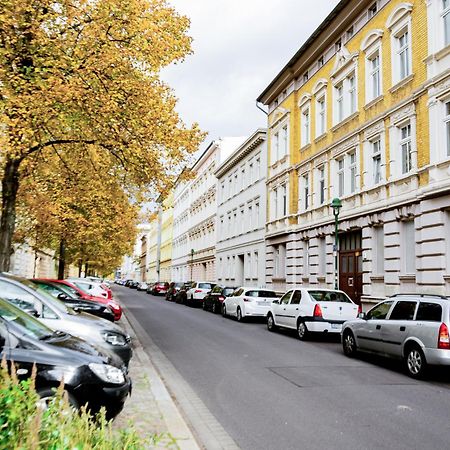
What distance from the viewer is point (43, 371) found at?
15.9 feet

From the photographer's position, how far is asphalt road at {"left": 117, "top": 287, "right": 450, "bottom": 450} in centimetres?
574

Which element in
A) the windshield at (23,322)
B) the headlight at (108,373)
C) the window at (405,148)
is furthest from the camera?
the window at (405,148)

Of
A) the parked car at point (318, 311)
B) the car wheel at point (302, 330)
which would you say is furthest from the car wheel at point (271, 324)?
the car wheel at point (302, 330)

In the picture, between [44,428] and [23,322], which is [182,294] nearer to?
[23,322]

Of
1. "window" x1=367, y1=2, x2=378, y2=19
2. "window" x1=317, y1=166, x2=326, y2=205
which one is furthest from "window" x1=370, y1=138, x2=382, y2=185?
"window" x1=367, y1=2, x2=378, y2=19

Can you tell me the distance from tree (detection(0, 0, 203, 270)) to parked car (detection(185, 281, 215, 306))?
1860 centimetres

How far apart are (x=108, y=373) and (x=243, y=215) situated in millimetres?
35442

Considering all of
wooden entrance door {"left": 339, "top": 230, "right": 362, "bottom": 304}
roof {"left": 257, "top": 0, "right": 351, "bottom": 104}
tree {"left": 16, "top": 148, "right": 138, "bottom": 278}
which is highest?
roof {"left": 257, "top": 0, "right": 351, "bottom": 104}

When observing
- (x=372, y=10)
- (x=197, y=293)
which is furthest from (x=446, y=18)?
(x=197, y=293)

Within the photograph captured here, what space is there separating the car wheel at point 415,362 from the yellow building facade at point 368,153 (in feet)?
21.8

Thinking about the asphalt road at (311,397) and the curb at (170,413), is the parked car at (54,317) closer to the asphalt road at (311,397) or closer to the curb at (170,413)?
the curb at (170,413)

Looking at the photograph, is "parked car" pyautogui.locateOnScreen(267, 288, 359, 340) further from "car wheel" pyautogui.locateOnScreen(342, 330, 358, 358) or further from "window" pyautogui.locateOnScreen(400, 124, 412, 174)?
"window" pyautogui.locateOnScreen(400, 124, 412, 174)

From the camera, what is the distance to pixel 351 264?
74.9 feet

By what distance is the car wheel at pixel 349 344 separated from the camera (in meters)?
12.0
